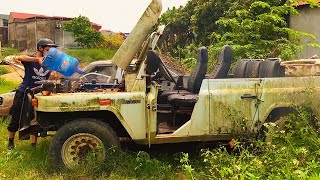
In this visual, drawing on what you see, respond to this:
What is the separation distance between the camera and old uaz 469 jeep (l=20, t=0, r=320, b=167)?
18.0 feet

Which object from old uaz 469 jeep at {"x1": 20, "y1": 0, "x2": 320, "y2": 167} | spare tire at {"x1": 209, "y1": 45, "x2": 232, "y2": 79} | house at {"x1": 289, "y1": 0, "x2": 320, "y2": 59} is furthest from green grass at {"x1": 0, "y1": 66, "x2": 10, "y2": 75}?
spare tire at {"x1": 209, "y1": 45, "x2": 232, "y2": 79}

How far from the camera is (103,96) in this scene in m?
5.46

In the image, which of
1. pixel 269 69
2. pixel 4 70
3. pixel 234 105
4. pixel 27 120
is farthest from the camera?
pixel 4 70

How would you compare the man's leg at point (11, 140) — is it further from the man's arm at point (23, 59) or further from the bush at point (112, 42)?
the bush at point (112, 42)

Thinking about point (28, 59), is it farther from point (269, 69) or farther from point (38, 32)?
point (38, 32)

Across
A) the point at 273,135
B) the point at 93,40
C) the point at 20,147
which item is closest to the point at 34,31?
the point at 93,40

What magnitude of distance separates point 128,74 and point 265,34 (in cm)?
735

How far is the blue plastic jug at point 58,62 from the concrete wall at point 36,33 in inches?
1358

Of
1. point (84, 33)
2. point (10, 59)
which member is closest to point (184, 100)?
point (10, 59)

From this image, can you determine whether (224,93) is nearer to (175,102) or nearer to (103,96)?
(175,102)

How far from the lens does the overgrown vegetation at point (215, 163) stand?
4.33 meters

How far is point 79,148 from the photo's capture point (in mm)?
5574

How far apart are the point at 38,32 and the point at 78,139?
38.4 m

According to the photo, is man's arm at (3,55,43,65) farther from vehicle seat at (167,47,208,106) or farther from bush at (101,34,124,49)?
bush at (101,34,124,49)
